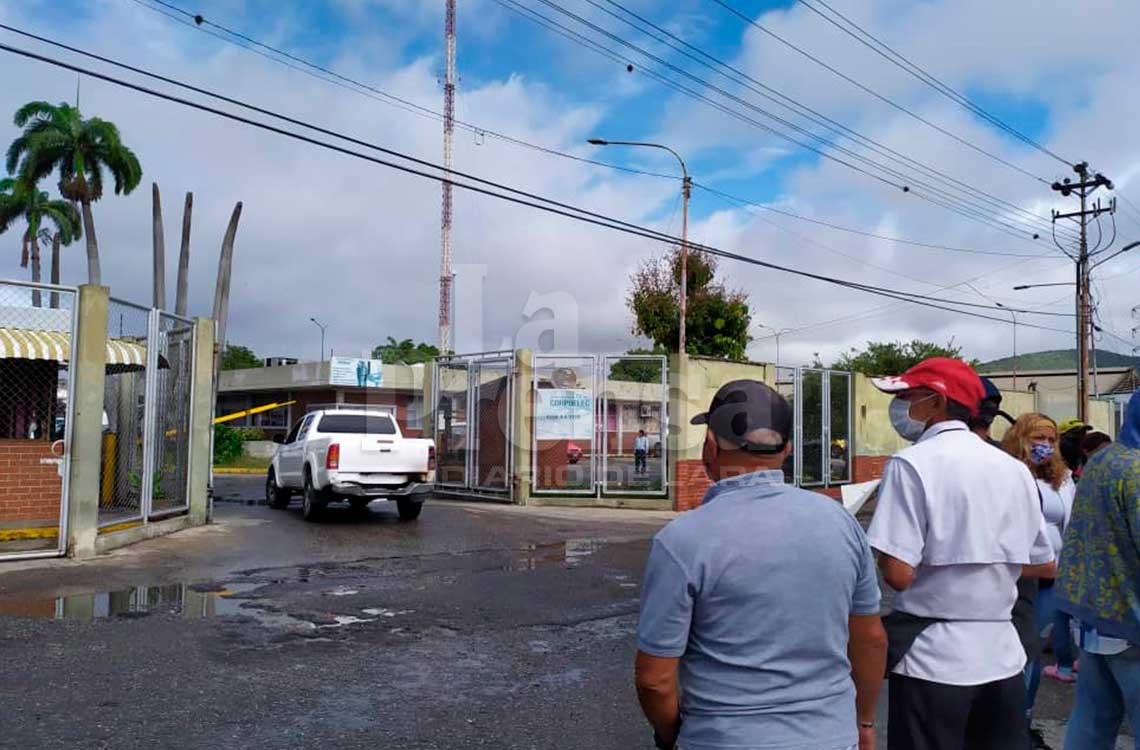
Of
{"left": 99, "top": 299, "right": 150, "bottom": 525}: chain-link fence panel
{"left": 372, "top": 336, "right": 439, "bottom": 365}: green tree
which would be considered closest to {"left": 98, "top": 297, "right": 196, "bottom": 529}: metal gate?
{"left": 99, "top": 299, "right": 150, "bottom": 525}: chain-link fence panel

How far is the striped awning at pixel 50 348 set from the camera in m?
12.1

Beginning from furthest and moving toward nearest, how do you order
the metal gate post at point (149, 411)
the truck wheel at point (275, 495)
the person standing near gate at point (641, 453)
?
1. the person standing near gate at point (641, 453)
2. the truck wheel at point (275, 495)
3. the metal gate post at point (149, 411)

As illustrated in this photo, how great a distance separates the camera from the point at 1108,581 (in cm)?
345

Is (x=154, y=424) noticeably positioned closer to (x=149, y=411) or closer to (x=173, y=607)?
(x=149, y=411)

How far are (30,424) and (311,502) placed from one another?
4186mm

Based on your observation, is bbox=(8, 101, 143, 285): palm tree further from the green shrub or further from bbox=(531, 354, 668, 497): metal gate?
bbox=(531, 354, 668, 497): metal gate

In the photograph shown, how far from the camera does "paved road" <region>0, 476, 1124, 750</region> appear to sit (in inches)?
213

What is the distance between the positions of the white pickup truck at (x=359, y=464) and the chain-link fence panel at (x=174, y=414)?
2.14m

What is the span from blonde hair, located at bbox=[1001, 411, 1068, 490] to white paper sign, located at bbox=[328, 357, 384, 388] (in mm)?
39098

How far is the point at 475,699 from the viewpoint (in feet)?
19.9

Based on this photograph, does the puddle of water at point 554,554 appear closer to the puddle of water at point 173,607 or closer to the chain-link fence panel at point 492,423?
the puddle of water at point 173,607

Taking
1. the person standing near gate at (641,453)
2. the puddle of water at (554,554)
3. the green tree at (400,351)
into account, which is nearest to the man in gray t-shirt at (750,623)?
the puddle of water at (554,554)

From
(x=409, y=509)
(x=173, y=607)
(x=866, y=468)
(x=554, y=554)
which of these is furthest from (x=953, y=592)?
(x=866, y=468)

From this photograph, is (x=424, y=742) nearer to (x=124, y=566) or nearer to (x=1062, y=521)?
(x=1062, y=521)
